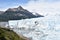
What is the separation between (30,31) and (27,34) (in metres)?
1.68

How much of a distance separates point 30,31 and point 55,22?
4746mm

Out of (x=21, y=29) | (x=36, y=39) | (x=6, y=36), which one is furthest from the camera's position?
(x=21, y=29)

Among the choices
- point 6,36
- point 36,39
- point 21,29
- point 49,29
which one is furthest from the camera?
point 21,29

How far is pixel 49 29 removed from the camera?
3834cm

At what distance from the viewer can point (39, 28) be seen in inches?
1547

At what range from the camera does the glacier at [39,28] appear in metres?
36.3

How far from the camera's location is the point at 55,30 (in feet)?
124

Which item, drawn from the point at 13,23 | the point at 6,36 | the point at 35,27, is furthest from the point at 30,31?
the point at 6,36

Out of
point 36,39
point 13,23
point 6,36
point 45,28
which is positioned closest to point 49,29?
point 45,28

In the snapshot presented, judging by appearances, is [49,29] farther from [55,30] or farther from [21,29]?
[21,29]

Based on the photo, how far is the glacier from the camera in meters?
36.3

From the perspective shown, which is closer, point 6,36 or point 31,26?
point 6,36

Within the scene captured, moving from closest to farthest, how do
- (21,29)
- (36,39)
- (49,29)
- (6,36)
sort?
(6,36) < (36,39) < (49,29) < (21,29)

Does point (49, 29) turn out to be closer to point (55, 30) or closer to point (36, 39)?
point (55, 30)
